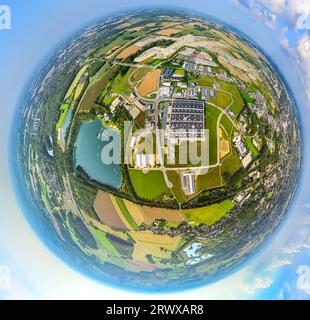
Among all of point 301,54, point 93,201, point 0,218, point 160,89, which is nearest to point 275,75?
point 301,54

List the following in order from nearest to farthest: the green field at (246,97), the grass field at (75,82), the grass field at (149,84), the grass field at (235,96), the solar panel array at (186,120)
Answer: the solar panel array at (186,120) < the grass field at (149,84) < the grass field at (235,96) < the green field at (246,97) < the grass field at (75,82)

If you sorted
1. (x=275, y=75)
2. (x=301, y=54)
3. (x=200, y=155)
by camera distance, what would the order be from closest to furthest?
(x=200, y=155)
(x=275, y=75)
(x=301, y=54)

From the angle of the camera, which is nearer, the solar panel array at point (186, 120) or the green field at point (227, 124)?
the solar panel array at point (186, 120)

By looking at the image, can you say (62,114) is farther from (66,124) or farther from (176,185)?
(176,185)

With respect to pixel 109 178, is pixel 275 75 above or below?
above

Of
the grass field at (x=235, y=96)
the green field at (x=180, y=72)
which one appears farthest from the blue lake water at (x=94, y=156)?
the grass field at (x=235, y=96)

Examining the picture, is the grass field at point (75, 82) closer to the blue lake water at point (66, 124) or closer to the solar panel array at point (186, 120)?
the blue lake water at point (66, 124)

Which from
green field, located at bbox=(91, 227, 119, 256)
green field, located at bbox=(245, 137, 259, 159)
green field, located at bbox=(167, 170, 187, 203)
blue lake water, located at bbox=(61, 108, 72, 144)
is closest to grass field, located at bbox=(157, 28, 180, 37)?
blue lake water, located at bbox=(61, 108, 72, 144)

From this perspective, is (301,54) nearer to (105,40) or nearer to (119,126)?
(105,40)
